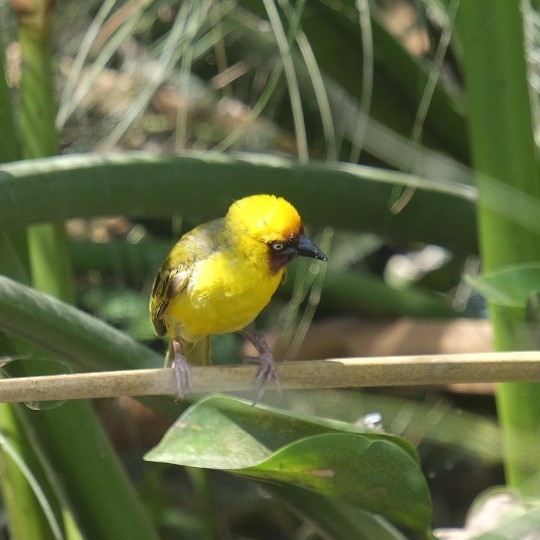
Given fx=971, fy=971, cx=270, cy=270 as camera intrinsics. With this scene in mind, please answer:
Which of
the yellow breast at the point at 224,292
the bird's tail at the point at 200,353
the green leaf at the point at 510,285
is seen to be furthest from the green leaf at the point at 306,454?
the bird's tail at the point at 200,353

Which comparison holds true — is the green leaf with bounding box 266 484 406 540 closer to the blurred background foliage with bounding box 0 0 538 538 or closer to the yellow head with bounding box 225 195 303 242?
the blurred background foliage with bounding box 0 0 538 538

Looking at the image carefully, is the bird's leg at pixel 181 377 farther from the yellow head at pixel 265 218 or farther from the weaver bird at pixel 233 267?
the yellow head at pixel 265 218

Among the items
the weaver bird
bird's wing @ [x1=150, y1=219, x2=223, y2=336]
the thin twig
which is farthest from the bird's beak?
the thin twig

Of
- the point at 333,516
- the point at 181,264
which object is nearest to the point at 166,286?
the point at 181,264

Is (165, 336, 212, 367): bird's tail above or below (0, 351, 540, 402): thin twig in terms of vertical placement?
below

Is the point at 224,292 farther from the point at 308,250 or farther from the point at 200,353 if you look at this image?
the point at 200,353

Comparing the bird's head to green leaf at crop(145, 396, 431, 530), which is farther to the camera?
the bird's head
